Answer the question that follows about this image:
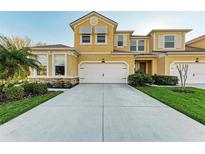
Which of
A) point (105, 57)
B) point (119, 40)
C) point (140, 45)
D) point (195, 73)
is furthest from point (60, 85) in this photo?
point (195, 73)

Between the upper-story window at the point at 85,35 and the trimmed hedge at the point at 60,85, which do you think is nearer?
the trimmed hedge at the point at 60,85

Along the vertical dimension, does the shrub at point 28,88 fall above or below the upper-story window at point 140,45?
below

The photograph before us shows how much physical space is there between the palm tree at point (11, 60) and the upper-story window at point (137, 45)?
48.1 ft

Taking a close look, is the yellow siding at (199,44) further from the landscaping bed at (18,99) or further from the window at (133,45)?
the landscaping bed at (18,99)

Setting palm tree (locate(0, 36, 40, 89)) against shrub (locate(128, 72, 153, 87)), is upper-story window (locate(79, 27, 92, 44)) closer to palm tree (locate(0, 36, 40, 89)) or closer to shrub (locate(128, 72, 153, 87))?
shrub (locate(128, 72, 153, 87))

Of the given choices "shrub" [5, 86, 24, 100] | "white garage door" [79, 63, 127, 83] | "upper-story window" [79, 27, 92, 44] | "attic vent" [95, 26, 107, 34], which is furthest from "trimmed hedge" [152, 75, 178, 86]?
"shrub" [5, 86, 24, 100]

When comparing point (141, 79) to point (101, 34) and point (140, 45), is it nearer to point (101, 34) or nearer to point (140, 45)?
point (101, 34)

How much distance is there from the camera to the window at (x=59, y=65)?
14.6 metres

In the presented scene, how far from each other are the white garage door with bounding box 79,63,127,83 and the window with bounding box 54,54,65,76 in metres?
2.91

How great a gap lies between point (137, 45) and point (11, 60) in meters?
16.3

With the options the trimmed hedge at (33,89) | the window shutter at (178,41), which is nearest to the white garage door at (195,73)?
the window shutter at (178,41)

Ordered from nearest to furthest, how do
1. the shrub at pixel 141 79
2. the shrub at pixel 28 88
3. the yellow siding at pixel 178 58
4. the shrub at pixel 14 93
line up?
the shrub at pixel 14 93 → the shrub at pixel 28 88 → the shrub at pixel 141 79 → the yellow siding at pixel 178 58
